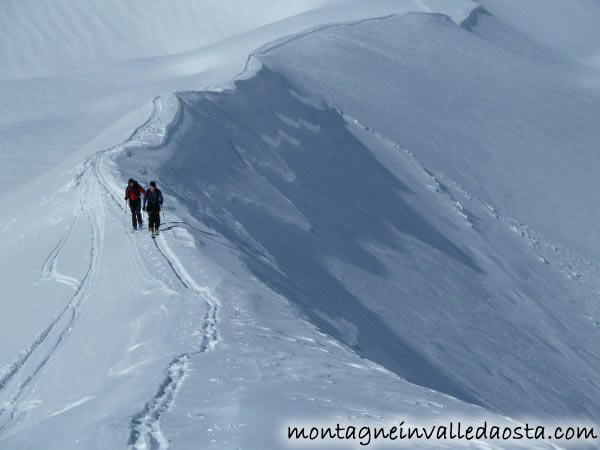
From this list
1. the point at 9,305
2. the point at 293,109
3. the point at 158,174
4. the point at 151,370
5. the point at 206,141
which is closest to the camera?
the point at 151,370

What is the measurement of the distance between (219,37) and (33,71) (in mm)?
11512

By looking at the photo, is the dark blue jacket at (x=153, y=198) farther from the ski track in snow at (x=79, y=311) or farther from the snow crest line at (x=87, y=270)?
the snow crest line at (x=87, y=270)

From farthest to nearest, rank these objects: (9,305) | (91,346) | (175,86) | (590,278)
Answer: (175,86) → (590,278) → (9,305) → (91,346)

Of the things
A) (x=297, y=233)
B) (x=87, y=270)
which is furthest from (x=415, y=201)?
(x=87, y=270)

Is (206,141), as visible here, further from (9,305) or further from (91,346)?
(91,346)

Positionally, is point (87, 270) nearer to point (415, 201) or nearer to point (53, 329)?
point (53, 329)

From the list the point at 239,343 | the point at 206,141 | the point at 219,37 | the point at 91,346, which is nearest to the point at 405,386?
the point at 239,343

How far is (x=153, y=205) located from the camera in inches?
552

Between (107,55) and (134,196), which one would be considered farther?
(107,55)

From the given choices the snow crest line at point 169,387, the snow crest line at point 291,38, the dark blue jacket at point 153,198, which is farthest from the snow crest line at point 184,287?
the snow crest line at point 291,38

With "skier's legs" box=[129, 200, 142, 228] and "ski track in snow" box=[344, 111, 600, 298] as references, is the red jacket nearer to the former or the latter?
"skier's legs" box=[129, 200, 142, 228]

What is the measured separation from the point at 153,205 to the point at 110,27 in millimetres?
36748

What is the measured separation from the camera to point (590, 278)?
24.9 meters

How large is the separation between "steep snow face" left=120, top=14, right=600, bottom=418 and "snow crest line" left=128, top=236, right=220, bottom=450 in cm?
244
